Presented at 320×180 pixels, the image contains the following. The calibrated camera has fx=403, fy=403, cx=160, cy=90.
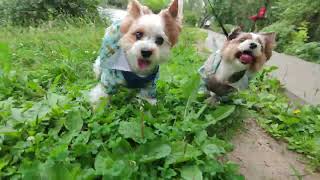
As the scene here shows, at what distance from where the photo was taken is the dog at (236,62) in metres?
3.54

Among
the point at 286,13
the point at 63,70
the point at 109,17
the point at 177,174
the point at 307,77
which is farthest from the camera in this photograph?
the point at 286,13

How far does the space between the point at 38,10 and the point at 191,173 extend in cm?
865

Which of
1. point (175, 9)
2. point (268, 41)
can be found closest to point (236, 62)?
point (268, 41)

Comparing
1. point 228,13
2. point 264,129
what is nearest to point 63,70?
point 264,129

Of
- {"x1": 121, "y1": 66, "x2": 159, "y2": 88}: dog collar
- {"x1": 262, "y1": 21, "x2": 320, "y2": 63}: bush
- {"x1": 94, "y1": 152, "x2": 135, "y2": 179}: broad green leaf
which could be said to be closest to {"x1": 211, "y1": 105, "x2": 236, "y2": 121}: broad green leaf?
{"x1": 121, "y1": 66, "x2": 159, "y2": 88}: dog collar

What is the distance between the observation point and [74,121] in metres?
3.08

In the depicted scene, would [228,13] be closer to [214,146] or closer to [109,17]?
[109,17]

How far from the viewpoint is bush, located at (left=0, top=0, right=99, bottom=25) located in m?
10.1

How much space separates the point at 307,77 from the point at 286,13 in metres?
8.76

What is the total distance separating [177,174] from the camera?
2689 millimetres

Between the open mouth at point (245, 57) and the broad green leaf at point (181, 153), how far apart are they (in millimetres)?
1097

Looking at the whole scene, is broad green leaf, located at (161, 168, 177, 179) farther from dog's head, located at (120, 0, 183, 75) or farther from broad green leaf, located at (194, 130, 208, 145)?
dog's head, located at (120, 0, 183, 75)

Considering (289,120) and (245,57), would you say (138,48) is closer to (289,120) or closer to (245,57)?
(245,57)

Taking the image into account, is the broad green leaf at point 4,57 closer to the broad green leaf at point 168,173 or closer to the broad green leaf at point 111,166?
the broad green leaf at point 111,166
